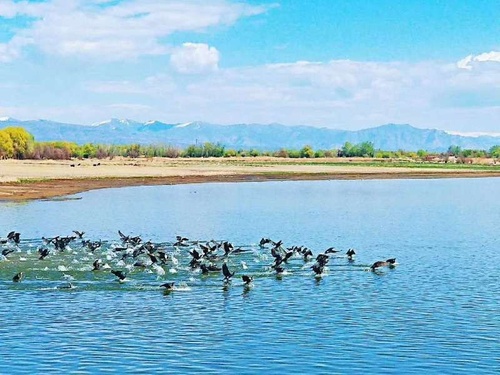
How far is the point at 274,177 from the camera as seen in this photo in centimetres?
12162

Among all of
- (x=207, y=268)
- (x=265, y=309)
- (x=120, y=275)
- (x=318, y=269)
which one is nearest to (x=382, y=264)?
(x=318, y=269)

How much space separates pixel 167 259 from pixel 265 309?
1040cm

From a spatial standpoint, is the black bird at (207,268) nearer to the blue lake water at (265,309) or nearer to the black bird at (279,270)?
the blue lake water at (265,309)

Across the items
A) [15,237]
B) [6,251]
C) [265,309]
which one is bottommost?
[265,309]

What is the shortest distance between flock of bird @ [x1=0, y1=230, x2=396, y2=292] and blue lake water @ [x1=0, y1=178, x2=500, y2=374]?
23cm

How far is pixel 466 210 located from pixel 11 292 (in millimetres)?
46351

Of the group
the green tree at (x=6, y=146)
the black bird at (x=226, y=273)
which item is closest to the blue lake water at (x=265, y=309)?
the black bird at (x=226, y=273)

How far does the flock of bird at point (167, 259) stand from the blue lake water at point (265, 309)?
225 mm

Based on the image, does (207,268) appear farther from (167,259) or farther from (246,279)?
(167,259)

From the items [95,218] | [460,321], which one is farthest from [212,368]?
[95,218]

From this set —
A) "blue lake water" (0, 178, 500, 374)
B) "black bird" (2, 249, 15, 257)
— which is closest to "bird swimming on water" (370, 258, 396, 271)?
"blue lake water" (0, 178, 500, 374)

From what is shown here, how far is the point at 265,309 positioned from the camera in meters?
24.8

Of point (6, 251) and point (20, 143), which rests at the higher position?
point (20, 143)

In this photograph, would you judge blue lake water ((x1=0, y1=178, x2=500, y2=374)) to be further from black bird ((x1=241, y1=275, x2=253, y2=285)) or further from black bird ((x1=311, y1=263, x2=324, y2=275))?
black bird ((x1=311, y1=263, x2=324, y2=275))
